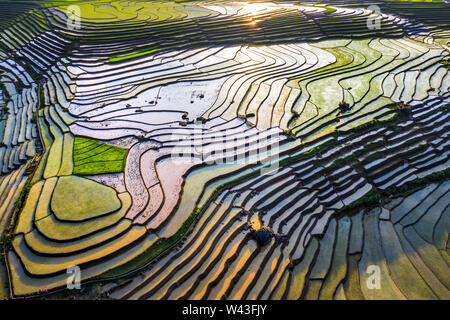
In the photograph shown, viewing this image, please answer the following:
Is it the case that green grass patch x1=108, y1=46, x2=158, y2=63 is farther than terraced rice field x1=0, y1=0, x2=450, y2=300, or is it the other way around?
green grass patch x1=108, y1=46, x2=158, y2=63

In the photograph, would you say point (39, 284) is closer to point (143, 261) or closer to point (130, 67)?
point (143, 261)

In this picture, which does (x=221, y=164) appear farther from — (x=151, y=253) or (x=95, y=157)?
(x=95, y=157)

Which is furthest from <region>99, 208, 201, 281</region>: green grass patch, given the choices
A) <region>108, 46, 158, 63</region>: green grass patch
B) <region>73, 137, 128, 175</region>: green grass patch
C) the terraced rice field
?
<region>108, 46, 158, 63</region>: green grass patch

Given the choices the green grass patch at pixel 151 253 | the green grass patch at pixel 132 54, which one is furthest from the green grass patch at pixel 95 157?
the green grass patch at pixel 132 54

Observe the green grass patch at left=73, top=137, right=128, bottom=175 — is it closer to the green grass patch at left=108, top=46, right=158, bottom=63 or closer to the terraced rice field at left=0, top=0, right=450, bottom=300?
the terraced rice field at left=0, top=0, right=450, bottom=300

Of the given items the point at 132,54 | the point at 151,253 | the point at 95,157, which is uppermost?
the point at 132,54

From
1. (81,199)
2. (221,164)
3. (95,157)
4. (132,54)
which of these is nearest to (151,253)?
(81,199)
